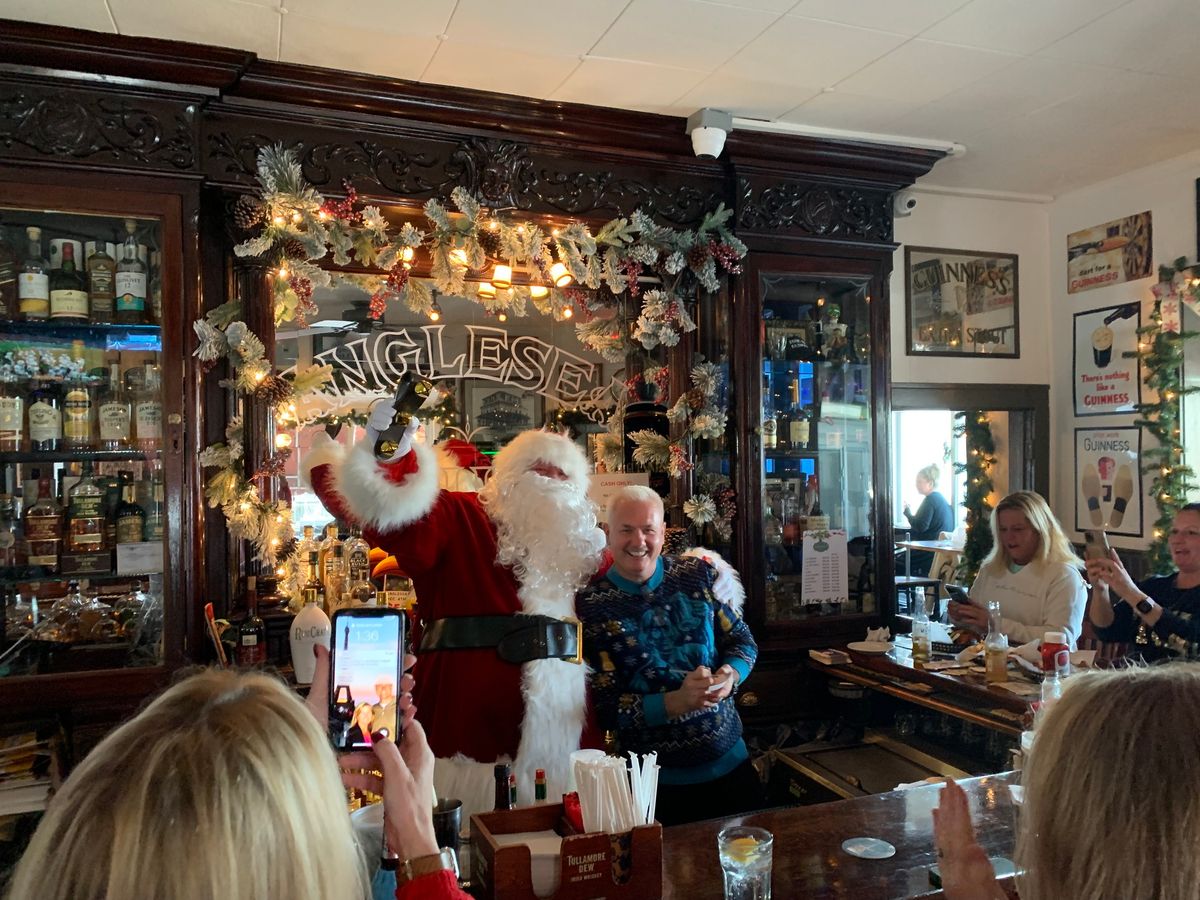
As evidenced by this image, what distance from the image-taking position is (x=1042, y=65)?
3223mm

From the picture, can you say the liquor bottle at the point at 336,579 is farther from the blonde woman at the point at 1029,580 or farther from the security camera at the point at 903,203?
the security camera at the point at 903,203

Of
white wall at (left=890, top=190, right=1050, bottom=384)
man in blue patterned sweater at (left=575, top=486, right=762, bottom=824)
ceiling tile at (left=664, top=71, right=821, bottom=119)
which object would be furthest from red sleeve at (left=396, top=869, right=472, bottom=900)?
white wall at (left=890, top=190, right=1050, bottom=384)

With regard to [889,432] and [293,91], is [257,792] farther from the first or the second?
[889,432]

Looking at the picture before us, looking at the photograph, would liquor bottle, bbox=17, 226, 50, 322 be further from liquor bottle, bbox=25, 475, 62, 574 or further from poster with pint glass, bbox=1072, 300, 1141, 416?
poster with pint glass, bbox=1072, 300, 1141, 416

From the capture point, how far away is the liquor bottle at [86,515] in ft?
10.1

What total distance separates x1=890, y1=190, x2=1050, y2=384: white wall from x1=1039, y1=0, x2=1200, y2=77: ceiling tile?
1.30m

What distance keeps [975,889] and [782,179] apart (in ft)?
10.7

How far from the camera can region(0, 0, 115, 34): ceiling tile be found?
2.62 meters

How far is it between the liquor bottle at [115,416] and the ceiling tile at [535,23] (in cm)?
170

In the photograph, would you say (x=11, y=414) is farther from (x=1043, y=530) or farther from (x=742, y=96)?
(x=1043, y=530)

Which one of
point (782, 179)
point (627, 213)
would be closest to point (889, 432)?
point (782, 179)

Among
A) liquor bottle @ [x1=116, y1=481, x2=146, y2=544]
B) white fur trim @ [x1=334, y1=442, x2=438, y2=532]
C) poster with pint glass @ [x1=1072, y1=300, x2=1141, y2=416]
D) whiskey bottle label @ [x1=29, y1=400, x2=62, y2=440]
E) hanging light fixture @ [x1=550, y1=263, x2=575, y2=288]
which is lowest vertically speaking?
liquor bottle @ [x1=116, y1=481, x2=146, y2=544]

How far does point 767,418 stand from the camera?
13.1 ft

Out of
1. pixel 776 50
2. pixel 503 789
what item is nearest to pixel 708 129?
pixel 776 50
